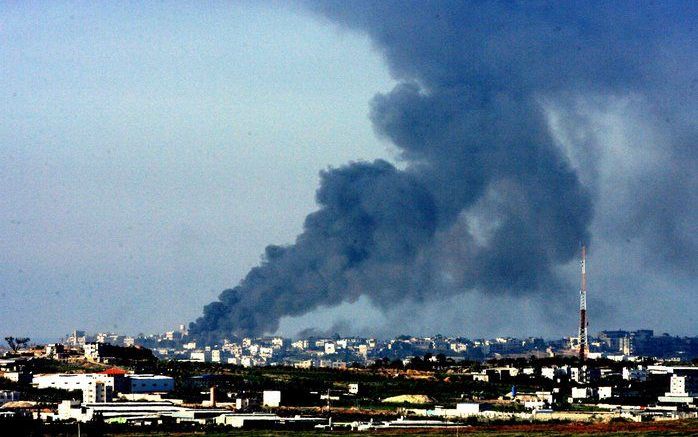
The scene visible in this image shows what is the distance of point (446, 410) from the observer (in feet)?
→ 270

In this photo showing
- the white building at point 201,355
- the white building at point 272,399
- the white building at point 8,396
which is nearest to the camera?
the white building at point 8,396

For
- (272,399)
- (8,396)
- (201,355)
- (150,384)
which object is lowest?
(272,399)

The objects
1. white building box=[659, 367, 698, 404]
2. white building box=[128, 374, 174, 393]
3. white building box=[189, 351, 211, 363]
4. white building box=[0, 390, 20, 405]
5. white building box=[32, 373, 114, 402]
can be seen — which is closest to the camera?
white building box=[0, 390, 20, 405]

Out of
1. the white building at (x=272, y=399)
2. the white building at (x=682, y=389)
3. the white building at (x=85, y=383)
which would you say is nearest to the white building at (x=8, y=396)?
the white building at (x=85, y=383)

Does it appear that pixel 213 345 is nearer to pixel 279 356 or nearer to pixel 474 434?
pixel 279 356

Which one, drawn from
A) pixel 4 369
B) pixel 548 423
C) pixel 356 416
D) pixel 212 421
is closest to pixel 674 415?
pixel 548 423

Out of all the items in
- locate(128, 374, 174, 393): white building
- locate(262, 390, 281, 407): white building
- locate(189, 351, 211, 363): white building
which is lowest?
locate(262, 390, 281, 407): white building

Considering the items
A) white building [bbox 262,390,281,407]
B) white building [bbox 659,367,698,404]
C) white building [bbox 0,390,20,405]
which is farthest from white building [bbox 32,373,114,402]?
white building [bbox 659,367,698,404]

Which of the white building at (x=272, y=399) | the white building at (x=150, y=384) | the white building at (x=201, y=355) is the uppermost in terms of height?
the white building at (x=201, y=355)

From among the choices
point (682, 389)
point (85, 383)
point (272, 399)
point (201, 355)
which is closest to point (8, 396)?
point (85, 383)

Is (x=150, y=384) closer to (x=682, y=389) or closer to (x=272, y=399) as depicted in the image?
(x=272, y=399)

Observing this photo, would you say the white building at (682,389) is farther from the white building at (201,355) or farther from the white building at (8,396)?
the white building at (201,355)

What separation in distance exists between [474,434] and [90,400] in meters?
23.4

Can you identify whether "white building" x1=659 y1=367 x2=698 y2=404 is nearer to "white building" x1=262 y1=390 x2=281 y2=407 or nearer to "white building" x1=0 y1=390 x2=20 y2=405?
"white building" x1=262 y1=390 x2=281 y2=407
